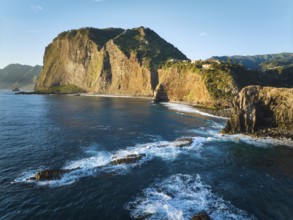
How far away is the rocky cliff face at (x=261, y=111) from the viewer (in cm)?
6656

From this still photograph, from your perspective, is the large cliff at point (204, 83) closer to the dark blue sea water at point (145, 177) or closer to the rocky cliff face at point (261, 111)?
the rocky cliff face at point (261, 111)

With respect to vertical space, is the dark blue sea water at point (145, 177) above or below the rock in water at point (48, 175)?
below

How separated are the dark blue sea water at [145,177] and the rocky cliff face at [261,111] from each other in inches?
259

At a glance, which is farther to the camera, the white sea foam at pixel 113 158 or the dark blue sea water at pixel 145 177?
the white sea foam at pixel 113 158

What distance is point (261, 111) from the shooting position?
228 feet

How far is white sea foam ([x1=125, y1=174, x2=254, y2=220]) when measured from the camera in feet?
88.3

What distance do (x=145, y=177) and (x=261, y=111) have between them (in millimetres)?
48799

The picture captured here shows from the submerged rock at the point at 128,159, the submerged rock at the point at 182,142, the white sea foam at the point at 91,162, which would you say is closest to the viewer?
the white sea foam at the point at 91,162

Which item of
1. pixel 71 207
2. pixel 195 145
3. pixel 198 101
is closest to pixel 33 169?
pixel 71 207

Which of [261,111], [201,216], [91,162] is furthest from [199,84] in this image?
[201,216]

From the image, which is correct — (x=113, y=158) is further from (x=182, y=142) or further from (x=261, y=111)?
(x=261, y=111)

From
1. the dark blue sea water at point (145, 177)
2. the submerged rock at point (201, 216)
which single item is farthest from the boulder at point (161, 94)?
the submerged rock at point (201, 216)

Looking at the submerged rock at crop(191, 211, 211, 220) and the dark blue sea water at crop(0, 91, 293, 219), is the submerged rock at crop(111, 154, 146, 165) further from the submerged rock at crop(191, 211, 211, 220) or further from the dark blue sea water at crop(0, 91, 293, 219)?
the submerged rock at crop(191, 211, 211, 220)

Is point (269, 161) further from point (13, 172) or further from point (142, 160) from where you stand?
point (13, 172)
